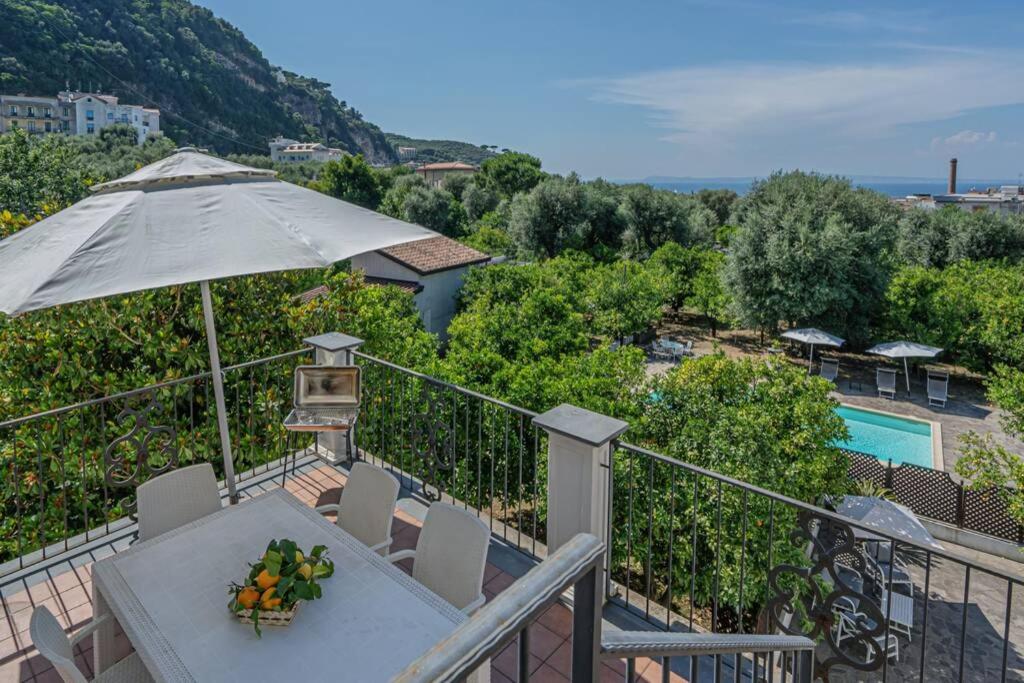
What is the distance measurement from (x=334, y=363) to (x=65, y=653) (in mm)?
3390

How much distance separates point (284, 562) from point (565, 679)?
5.12 feet

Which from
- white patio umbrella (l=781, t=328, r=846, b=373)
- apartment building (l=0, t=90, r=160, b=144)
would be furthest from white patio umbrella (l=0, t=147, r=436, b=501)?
apartment building (l=0, t=90, r=160, b=144)

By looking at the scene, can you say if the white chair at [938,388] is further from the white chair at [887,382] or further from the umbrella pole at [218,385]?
the umbrella pole at [218,385]

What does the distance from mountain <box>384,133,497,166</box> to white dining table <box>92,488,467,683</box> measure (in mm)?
142348

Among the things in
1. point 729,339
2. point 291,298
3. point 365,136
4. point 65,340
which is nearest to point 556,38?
point 729,339

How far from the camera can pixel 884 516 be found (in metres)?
9.62

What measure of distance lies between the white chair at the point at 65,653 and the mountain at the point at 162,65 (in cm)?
8284

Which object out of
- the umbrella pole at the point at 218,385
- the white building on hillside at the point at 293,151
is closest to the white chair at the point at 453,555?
the umbrella pole at the point at 218,385

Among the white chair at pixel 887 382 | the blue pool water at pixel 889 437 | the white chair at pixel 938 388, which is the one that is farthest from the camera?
the white chair at pixel 887 382

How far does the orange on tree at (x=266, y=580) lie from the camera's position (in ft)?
7.66

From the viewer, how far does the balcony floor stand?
2.99 m

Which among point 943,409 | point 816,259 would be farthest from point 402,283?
point 943,409

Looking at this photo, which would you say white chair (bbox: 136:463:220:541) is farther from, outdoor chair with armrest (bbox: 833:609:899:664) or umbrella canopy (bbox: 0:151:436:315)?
outdoor chair with armrest (bbox: 833:609:899:664)

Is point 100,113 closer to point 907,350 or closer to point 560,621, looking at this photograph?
point 907,350
